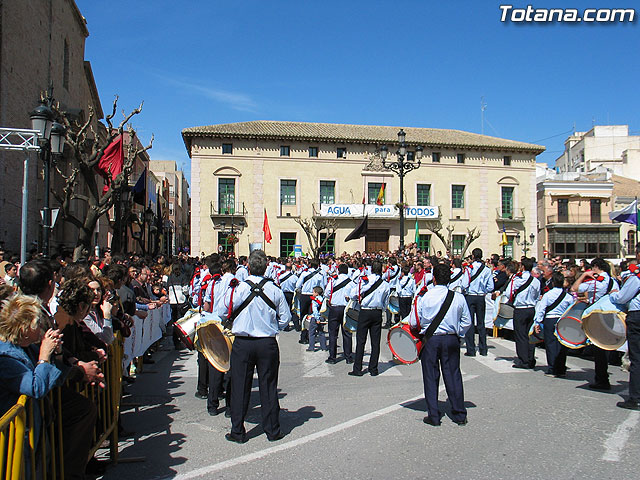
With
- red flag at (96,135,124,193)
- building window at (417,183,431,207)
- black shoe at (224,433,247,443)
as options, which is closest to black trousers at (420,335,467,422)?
black shoe at (224,433,247,443)

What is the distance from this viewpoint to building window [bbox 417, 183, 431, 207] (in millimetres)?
42750

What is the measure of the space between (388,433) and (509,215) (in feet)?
136

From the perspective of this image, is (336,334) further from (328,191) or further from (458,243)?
(458,243)

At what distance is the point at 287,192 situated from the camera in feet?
133

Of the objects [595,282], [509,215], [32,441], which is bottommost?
[32,441]

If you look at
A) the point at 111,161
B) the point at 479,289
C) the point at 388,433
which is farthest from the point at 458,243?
the point at 388,433

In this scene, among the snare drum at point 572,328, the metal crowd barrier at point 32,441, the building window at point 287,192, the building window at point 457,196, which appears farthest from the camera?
the building window at point 457,196

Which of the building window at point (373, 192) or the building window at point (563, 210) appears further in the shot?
the building window at point (563, 210)

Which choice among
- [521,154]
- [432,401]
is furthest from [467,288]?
[521,154]

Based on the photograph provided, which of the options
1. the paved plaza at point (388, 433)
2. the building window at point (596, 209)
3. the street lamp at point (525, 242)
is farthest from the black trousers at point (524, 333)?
the building window at point (596, 209)

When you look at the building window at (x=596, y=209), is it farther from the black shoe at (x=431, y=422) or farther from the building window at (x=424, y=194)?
the black shoe at (x=431, y=422)

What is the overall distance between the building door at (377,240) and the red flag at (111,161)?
25.7 metres

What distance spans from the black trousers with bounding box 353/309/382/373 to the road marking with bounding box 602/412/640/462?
3642 millimetres

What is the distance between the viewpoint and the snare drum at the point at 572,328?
7.45 m
